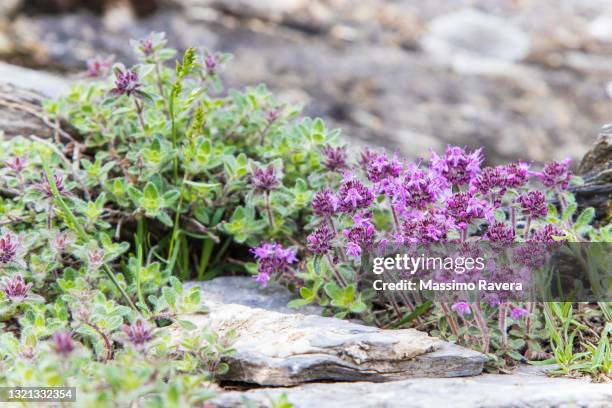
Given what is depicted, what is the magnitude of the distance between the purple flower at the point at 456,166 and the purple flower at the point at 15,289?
1.67m

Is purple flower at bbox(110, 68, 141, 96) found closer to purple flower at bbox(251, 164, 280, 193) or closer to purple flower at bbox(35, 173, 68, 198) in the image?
purple flower at bbox(35, 173, 68, 198)

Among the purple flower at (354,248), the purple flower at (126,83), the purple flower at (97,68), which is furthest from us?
the purple flower at (97,68)

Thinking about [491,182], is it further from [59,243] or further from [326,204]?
[59,243]

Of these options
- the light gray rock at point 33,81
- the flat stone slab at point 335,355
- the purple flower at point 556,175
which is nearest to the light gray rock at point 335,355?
the flat stone slab at point 335,355

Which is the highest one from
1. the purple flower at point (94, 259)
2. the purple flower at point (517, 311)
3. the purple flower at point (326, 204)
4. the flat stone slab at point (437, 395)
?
the purple flower at point (326, 204)

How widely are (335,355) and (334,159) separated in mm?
1062

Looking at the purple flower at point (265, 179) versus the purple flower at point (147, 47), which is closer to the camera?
the purple flower at point (265, 179)

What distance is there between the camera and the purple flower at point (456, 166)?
2.83m

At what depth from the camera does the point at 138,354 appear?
2193mm

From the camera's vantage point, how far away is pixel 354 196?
2.77m

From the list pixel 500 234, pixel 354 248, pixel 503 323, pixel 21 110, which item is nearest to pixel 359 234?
pixel 354 248

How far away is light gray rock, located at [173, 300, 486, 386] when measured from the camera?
247 cm

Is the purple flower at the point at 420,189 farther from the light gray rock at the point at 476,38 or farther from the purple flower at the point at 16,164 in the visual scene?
the light gray rock at the point at 476,38

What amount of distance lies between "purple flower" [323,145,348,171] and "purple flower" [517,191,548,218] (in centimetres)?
83
